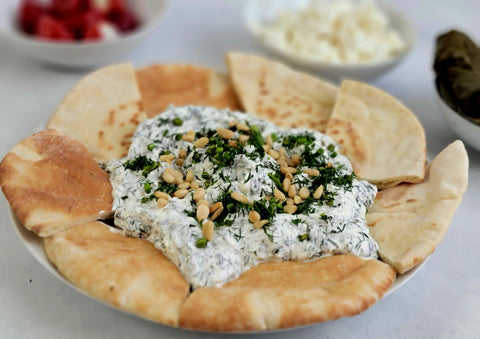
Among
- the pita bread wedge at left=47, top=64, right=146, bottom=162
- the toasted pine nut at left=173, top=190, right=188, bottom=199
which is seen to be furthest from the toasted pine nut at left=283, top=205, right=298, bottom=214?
the pita bread wedge at left=47, top=64, right=146, bottom=162

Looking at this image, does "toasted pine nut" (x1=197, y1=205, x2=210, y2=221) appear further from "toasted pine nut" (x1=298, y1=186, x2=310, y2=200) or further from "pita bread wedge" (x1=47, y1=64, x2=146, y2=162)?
"pita bread wedge" (x1=47, y1=64, x2=146, y2=162)

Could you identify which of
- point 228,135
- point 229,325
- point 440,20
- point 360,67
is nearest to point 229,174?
point 228,135

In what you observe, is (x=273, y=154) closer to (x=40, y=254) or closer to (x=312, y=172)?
(x=312, y=172)

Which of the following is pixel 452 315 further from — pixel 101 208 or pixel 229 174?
pixel 101 208

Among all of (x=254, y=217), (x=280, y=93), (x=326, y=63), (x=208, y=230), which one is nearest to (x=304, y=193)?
(x=254, y=217)

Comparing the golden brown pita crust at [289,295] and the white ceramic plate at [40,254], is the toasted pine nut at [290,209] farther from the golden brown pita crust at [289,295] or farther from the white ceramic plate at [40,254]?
the white ceramic plate at [40,254]

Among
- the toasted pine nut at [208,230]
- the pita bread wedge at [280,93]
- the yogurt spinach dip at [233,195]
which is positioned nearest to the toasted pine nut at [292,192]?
the yogurt spinach dip at [233,195]
